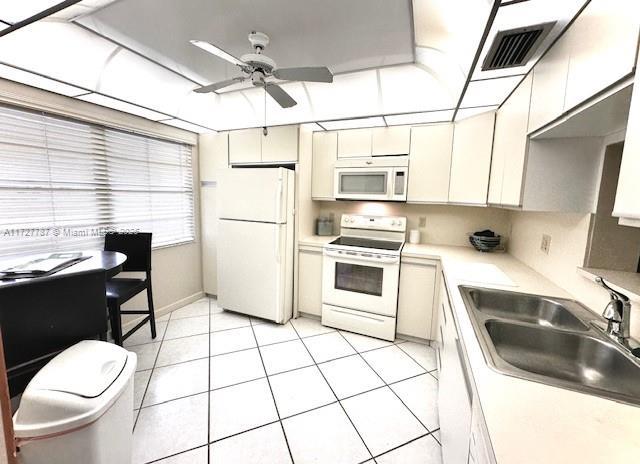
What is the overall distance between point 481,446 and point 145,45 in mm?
2812

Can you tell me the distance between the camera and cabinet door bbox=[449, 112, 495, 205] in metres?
2.36

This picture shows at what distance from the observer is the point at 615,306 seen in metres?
1.00

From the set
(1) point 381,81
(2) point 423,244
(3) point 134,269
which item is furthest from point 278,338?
(1) point 381,81

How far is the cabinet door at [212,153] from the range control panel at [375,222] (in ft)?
5.48

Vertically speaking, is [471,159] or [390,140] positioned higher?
[390,140]

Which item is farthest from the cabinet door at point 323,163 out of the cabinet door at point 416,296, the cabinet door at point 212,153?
the cabinet door at point 416,296

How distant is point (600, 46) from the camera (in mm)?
867

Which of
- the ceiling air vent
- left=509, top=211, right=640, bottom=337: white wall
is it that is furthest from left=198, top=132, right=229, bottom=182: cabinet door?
left=509, top=211, right=640, bottom=337: white wall

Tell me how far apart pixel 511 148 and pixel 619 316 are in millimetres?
1181

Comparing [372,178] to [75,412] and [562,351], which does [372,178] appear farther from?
[75,412]

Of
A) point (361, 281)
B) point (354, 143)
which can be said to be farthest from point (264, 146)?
point (361, 281)

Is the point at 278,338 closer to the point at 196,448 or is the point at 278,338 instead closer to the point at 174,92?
the point at 196,448

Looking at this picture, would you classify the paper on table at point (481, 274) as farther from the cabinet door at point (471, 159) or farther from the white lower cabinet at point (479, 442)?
the white lower cabinet at point (479, 442)

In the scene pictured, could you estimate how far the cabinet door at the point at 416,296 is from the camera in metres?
2.49
